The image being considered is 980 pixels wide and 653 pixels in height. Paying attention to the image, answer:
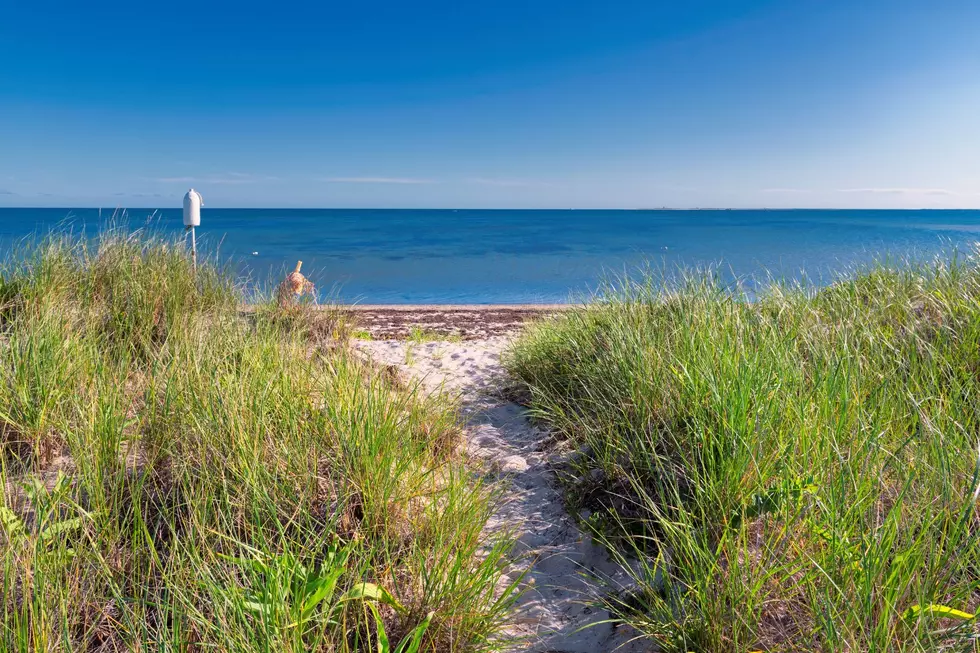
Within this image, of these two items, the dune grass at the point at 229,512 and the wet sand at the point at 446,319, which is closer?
the dune grass at the point at 229,512

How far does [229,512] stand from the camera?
1.92 metres

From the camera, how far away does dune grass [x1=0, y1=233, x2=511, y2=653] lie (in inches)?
63.1

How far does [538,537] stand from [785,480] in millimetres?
1105

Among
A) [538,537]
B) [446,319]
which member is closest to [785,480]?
[538,537]

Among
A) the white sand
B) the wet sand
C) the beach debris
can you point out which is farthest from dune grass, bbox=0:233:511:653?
the wet sand

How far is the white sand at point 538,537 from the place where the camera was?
197cm

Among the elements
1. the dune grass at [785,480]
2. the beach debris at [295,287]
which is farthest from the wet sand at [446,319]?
the dune grass at [785,480]

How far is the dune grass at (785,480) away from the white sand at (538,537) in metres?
0.11

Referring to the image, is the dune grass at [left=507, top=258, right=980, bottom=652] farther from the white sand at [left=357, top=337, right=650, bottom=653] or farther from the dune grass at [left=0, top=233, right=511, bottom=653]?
the dune grass at [left=0, top=233, right=511, bottom=653]

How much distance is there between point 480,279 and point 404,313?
10649 millimetres

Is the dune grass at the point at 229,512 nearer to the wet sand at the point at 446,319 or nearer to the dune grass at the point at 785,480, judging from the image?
the dune grass at the point at 785,480

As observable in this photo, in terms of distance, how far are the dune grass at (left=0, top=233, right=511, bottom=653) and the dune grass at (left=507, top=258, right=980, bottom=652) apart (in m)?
0.64

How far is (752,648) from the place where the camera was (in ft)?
5.40

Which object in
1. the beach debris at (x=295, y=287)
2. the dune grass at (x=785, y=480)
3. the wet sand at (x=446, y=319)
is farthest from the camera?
the wet sand at (x=446, y=319)
